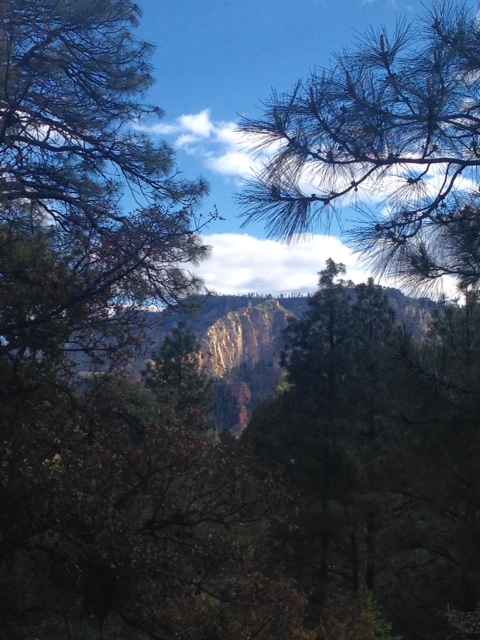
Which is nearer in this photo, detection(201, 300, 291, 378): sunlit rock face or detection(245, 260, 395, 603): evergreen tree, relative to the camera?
detection(245, 260, 395, 603): evergreen tree

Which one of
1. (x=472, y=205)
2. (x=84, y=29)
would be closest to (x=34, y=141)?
(x=84, y=29)

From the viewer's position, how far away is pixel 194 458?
6129mm

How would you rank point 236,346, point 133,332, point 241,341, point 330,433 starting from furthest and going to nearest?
1. point 241,341
2. point 236,346
3. point 330,433
4. point 133,332

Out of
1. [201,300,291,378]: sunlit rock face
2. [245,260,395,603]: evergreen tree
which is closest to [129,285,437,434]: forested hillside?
[201,300,291,378]: sunlit rock face

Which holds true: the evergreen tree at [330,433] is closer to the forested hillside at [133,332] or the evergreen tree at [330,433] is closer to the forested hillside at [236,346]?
the forested hillside at [236,346]

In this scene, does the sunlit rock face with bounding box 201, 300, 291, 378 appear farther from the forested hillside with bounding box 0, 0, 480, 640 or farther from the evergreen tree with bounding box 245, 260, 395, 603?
the forested hillside with bounding box 0, 0, 480, 640

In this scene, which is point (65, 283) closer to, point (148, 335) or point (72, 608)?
point (148, 335)

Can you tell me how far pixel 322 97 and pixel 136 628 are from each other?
4.95m

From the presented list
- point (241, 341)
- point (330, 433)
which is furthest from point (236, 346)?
point (330, 433)

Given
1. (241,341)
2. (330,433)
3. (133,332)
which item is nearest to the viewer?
(133,332)

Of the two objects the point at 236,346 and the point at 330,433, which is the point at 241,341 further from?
the point at 330,433

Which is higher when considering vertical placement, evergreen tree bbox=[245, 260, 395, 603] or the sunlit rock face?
the sunlit rock face

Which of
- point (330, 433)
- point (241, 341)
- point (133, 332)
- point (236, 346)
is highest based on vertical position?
point (241, 341)

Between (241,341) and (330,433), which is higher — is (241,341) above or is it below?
above
